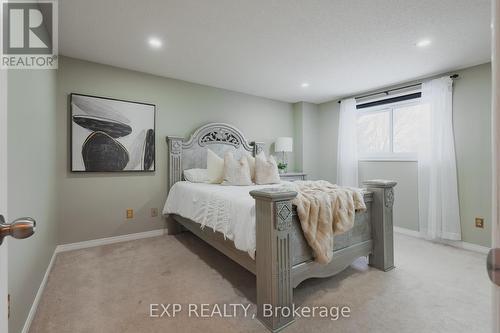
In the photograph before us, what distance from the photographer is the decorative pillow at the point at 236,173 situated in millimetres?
3068

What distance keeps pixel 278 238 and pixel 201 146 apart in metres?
2.46

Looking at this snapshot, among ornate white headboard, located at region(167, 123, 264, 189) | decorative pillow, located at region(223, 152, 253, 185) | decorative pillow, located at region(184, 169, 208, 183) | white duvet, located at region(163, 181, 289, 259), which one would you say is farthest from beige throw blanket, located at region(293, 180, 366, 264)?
ornate white headboard, located at region(167, 123, 264, 189)

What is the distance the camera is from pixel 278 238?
150 centimetres

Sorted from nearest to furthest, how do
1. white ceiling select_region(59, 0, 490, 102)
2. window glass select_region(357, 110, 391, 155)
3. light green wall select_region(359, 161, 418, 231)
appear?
white ceiling select_region(59, 0, 490, 102), light green wall select_region(359, 161, 418, 231), window glass select_region(357, 110, 391, 155)

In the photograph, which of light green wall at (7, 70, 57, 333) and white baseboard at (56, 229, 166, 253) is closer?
light green wall at (7, 70, 57, 333)

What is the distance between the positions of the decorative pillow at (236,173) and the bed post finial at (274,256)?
149 cm

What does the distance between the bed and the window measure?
1741 mm

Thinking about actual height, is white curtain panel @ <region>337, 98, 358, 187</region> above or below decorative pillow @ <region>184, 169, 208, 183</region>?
above

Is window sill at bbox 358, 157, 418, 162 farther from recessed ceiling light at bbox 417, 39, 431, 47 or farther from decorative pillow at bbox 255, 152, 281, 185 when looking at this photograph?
decorative pillow at bbox 255, 152, 281, 185

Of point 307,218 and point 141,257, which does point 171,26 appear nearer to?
point 307,218

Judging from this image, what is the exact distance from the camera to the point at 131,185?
125 inches

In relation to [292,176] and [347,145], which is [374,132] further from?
[292,176]

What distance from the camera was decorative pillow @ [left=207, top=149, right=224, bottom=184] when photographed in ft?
10.6

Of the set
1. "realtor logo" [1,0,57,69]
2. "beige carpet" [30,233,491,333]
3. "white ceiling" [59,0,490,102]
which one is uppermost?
"white ceiling" [59,0,490,102]
